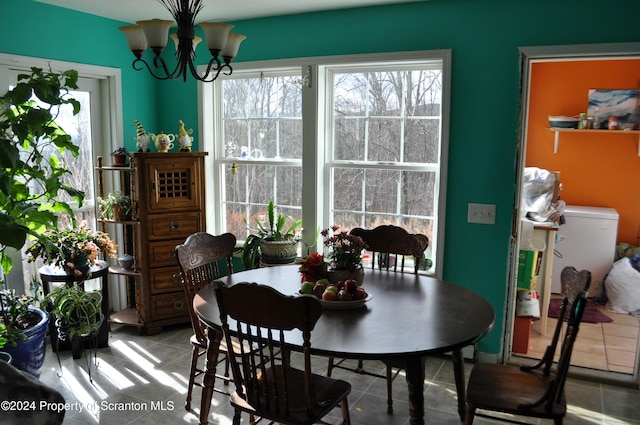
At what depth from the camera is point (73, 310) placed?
3.38 metres

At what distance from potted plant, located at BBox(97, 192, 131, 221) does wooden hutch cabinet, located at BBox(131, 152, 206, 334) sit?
0.14 meters

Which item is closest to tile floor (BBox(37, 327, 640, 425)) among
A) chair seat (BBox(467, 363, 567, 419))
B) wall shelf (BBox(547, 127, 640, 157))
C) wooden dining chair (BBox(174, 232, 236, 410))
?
wooden dining chair (BBox(174, 232, 236, 410))

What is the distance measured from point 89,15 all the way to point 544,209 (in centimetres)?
397

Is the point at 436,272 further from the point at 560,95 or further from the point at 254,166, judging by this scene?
the point at 560,95

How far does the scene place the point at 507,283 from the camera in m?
3.52

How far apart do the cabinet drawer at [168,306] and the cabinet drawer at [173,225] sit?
0.47 m

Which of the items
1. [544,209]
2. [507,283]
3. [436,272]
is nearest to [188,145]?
[436,272]

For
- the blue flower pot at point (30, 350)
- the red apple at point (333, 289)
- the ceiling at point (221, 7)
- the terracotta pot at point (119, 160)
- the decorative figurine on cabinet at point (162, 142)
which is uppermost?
the ceiling at point (221, 7)

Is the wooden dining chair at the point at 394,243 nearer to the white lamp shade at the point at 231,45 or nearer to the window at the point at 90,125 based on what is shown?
the white lamp shade at the point at 231,45

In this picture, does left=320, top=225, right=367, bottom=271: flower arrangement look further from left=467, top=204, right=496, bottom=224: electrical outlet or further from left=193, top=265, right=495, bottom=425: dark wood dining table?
left=467, top=204, right=496, bottom=224: electrical outlet

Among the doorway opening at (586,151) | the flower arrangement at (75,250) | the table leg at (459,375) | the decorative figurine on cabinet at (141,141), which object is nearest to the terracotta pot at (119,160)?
the decorative figurine on cabinet at (141,141)

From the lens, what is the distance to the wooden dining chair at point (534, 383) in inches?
81.6

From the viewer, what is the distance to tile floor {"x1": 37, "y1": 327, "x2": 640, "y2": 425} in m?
2.92

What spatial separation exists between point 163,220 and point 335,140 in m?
1.46
